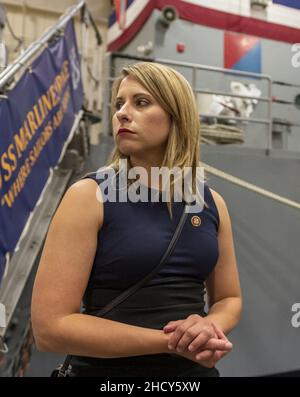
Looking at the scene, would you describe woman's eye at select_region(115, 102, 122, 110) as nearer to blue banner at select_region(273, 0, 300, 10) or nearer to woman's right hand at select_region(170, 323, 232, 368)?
woman's right hand at select_region(170, 323, 232, 368)

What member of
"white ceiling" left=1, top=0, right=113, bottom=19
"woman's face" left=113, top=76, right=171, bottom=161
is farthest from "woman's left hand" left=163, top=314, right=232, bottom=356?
"white ceiling" left=1, top=0, right=113, bottom=19

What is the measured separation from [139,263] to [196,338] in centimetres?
18

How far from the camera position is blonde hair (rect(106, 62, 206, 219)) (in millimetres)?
919

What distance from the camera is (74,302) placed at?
0.82 metres

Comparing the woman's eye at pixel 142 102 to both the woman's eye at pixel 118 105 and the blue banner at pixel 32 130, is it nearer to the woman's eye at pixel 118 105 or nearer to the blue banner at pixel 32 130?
the woman's eye at pixel 118 105

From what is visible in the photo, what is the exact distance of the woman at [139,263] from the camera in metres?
0.80

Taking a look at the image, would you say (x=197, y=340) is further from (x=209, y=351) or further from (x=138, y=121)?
(x=138, y=121)

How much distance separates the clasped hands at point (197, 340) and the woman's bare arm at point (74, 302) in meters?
0.03

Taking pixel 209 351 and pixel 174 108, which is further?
pixel 174 108

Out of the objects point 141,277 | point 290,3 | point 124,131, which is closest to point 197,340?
point 141,277

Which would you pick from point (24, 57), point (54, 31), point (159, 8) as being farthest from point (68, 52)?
point (159, 8)

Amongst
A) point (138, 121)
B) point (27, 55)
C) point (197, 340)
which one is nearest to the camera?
point (197, 340)

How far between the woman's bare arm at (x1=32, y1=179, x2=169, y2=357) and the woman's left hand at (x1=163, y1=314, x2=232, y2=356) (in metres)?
0.03
